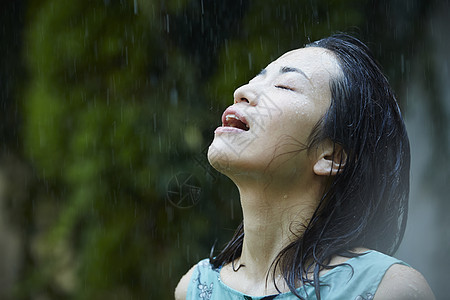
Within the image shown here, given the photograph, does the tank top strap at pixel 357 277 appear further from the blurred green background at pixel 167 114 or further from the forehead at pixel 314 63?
the blurred green background at pixel 167 114

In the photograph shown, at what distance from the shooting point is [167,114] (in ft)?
9.12

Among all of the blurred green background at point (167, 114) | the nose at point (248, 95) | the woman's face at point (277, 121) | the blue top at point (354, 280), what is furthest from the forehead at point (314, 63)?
the blurred green background at point (167, 114)

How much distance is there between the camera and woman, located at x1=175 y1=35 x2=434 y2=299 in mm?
1380

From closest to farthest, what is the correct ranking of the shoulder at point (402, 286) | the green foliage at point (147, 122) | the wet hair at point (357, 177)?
the shoulder at point (402, 286)
the wet hair at point (357, 177)
the green foliage at point (147, 122)

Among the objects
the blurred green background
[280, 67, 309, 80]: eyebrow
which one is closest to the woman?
[280, 67, 309, 80]: eyebrow

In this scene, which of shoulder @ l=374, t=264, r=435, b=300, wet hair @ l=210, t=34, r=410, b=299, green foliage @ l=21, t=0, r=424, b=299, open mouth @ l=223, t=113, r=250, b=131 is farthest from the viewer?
green foliage @ l=21, t=0, r=424, b=299

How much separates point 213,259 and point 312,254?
16.9 inches

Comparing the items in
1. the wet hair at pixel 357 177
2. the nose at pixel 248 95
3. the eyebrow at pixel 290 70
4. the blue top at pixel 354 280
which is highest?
the eyebrow at pixel 290 70

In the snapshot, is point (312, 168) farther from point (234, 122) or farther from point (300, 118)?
point (234, 122)

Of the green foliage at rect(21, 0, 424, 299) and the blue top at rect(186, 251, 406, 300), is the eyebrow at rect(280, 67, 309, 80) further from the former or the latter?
the green foliage at rect(21, 0, 424, 299)

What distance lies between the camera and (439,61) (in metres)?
2.80

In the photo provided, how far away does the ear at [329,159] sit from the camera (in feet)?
4.64

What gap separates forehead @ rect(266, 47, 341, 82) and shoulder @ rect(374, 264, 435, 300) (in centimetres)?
54

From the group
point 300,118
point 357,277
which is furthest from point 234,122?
point 357,277
